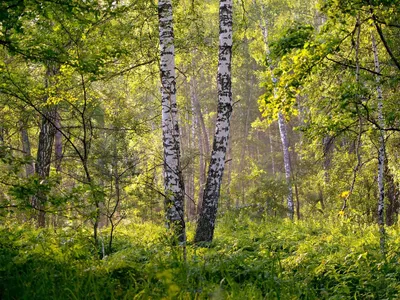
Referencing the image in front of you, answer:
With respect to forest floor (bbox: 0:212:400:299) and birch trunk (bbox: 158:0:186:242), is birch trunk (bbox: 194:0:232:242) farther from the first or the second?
forest floor (bbox: 0:212:400:299)

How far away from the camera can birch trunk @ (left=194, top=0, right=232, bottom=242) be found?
299 inches

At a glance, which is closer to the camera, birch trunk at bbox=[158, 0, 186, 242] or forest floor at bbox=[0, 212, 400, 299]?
forest floor at bbox=[0, 212, 400, 299]

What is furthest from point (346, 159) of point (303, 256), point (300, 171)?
point (303, 256)

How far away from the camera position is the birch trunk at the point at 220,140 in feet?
24.9

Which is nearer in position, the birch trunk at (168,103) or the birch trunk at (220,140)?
the birch trunk at (168,103)

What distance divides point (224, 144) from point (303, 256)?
10.5ft

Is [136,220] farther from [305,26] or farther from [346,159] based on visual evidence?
[305,26]

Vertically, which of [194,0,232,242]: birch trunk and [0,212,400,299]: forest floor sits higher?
[194,0,232,242]: birch trunk

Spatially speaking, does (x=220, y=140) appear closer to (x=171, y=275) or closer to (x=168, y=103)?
(x=168, y=103)

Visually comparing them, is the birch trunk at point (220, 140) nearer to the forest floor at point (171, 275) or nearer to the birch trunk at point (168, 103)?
the birch trunk at point (168, 103)

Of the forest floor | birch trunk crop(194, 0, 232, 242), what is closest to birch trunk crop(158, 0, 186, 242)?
birch trunk crop(194, 0, 232, 242)

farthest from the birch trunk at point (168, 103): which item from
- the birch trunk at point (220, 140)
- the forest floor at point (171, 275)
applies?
the forest floor at point (171, 275)

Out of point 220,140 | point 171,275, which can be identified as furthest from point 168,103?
point 171,275

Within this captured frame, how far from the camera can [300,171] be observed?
18141 millimetres
